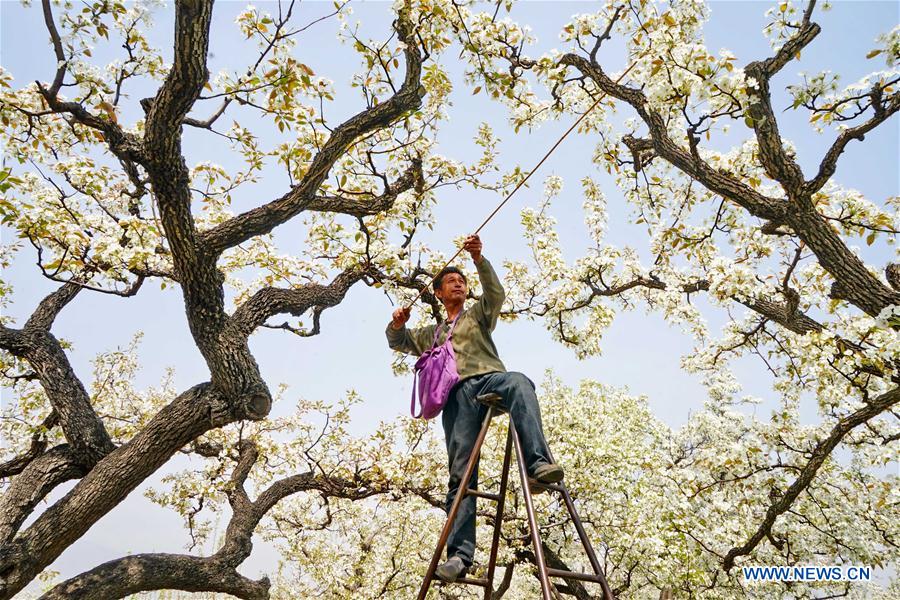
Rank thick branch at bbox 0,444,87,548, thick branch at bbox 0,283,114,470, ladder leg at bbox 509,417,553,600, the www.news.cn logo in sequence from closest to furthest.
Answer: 1. ladder leg at bbox 509,417,553,600
2. thick branch at bbox 0,444,87,548
3. thick branch at bbox 0,283,114,470
4. the www.news.cn logo

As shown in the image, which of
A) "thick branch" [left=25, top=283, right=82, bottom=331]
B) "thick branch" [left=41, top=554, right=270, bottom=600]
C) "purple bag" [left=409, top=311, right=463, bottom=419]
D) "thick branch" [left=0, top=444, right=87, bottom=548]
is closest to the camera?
"purple bag" [left=409, top=311, right=463, bottom=419]

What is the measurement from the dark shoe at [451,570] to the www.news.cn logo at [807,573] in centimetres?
911

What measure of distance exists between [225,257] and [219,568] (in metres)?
4.87

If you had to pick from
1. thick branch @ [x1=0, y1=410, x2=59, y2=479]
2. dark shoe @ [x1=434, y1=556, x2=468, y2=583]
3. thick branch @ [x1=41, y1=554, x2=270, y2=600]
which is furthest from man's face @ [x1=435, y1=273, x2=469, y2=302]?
thick branch @ [x1=0, y1=410, x2=59, y2=479]

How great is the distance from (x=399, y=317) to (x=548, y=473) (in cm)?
199

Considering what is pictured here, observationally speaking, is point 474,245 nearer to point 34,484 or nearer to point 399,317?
point 399,317

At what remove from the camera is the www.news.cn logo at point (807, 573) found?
33.0 feet

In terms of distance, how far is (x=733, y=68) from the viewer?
5.34m

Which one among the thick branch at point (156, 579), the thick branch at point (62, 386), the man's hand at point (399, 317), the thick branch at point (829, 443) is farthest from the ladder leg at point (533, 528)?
the thick branch at point (156, 579)

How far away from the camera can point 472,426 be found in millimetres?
3896

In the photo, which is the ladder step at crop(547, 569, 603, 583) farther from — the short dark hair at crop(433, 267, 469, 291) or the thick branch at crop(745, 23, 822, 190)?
the thick branch at crop(745, 23, 822, 190)

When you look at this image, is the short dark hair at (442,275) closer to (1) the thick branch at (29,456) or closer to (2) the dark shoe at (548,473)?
(2) the dark shoe at (548,473)

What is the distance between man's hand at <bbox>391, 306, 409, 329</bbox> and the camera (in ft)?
14.9

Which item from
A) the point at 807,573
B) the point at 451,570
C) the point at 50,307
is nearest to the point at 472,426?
the point at 451,570
